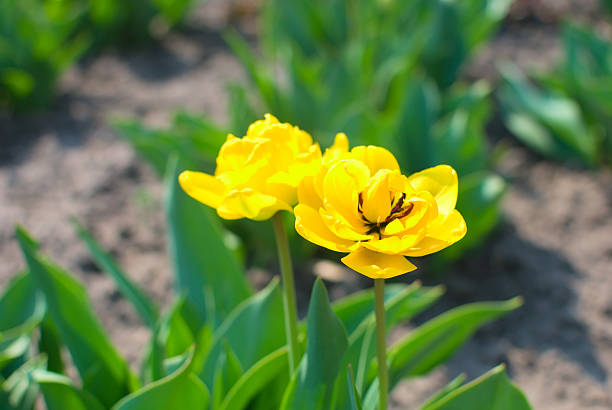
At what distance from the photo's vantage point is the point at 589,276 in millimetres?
2191

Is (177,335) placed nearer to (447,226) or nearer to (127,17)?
(447,226)

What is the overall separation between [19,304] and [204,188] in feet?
2.45

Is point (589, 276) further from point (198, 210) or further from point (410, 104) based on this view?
point (198, 210)

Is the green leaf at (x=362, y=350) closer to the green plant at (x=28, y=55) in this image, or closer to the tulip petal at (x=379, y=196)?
the tulip petal at (x=379, y=196)

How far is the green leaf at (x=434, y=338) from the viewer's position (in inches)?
51.7

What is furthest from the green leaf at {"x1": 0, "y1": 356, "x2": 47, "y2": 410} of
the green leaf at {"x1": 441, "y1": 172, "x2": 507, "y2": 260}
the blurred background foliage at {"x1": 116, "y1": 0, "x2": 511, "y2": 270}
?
the green leaf at {"x1": 441, "y1": 172, "x2": 507, "y2": 260}

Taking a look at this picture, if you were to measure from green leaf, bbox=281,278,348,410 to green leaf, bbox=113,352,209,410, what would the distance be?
0.16 metres

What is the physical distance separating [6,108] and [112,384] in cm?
219

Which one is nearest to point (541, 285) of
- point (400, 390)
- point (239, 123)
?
point (400, 390)

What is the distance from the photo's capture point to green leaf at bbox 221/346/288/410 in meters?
1.17

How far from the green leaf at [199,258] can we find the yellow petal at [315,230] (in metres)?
0.77

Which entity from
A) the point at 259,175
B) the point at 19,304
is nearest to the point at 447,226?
the point at 259,175

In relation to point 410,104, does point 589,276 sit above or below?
below

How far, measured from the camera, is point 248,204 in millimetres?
873
